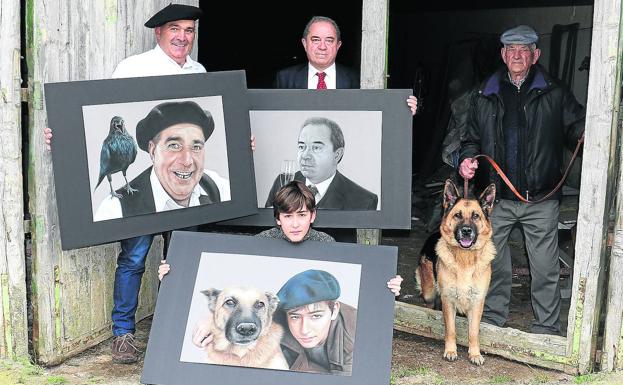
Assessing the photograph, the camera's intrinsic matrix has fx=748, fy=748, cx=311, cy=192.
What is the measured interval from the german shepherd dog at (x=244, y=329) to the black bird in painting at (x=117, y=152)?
907mm

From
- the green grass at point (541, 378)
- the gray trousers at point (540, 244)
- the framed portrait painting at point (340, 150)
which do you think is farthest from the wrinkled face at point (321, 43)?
the green grass at point (541, 378)

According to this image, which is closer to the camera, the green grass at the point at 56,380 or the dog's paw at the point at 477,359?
the green grass at the point at 56,380

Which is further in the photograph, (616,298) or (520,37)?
(520,37)

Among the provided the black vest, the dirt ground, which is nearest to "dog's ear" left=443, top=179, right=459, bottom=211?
the dirt ground

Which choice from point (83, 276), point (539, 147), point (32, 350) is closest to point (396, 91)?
point (539, 147)

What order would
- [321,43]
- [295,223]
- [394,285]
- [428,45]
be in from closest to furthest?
1. [394,285]
2. [295,223]
3. [321,43]
4. [428,45]

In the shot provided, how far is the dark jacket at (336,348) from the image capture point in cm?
336

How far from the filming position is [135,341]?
461cm

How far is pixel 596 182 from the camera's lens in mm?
4246

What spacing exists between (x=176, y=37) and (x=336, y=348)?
6.70 feet

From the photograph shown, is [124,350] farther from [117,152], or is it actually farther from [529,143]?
[529,143]

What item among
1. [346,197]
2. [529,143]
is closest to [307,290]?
[346,197]

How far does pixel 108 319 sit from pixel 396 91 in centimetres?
233

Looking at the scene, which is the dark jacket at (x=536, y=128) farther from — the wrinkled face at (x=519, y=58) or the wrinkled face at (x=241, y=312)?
the wrinkled face at (x=241, y=312)
